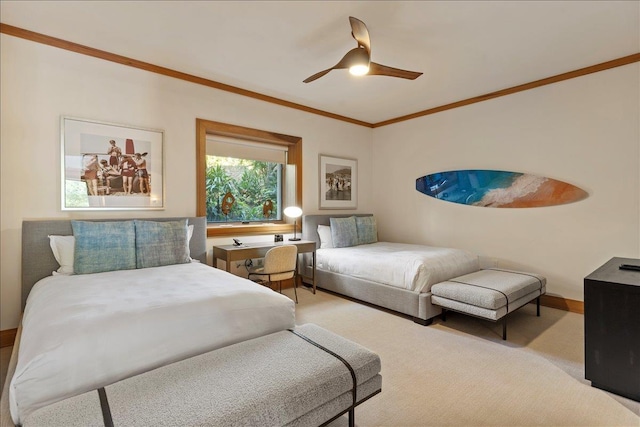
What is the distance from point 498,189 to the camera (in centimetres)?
420

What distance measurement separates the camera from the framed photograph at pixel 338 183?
202 inches

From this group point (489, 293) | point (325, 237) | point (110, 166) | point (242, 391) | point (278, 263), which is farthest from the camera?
point (325, 237)

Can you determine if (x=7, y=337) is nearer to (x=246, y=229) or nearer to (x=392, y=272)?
(x=246, y=229)

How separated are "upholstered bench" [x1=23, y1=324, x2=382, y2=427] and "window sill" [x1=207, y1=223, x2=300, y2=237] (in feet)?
8.12

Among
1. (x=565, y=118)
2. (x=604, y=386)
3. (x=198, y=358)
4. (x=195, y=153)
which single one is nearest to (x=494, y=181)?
(x=565, y=118)

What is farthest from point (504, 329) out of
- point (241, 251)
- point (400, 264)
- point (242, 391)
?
point (241, 251)

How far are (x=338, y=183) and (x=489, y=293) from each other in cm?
304

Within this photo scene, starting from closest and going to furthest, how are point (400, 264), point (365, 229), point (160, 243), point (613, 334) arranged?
point (613, 334) → point (160, 243) → point (400, 264) → point (365, 229)

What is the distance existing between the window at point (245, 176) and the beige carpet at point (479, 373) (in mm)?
1743

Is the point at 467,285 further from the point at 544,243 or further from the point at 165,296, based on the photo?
the point at 165,296

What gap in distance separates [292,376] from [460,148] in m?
4.21

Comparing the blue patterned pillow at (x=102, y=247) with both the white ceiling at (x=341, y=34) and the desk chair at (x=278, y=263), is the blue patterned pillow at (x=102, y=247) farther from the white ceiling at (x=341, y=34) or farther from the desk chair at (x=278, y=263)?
the white ceiling at (x=341, y=34)

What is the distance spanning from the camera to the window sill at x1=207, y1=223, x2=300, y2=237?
404 centimetres

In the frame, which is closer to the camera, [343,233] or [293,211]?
[293,211]
